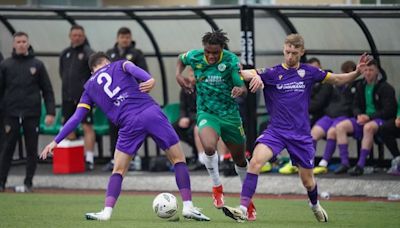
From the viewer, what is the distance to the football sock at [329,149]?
56.0ft

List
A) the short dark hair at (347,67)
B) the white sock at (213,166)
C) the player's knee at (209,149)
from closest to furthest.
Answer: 1. the player's knee at (209,149)
2. the white sock at (213,166)
3. the short dark hair at (347,67)

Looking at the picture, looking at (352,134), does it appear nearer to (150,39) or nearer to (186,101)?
(186,101)

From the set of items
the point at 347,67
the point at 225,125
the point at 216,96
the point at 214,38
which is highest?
the point at 214,38

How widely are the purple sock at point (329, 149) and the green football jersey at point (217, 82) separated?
4219mm

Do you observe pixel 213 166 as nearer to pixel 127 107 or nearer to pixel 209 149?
pixel 209 149

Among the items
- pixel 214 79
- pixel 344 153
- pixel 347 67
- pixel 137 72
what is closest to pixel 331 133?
pixel 344 153

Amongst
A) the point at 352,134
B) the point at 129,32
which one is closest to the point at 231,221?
the point at 352,134

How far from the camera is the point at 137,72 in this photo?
1188cm

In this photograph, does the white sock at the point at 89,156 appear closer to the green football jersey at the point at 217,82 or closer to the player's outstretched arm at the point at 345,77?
the green football jersey at the point at 217,82

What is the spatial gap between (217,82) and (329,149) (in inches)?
182

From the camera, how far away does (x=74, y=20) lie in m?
19.2

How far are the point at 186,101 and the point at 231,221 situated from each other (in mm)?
6315

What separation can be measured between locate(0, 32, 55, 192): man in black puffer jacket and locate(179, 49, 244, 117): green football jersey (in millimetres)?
4378

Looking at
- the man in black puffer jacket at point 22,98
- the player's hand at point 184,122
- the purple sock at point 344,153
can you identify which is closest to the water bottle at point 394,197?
the purple sock at point 344,153
